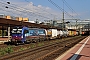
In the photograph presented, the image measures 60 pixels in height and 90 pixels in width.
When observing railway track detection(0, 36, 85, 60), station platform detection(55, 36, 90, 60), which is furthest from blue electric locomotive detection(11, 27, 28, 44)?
station platform detection(55, 36, 90, 60)

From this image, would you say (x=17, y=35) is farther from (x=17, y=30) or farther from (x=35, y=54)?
(x=35, y=54)

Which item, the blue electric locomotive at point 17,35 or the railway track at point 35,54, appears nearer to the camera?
the railway track at point 35,54

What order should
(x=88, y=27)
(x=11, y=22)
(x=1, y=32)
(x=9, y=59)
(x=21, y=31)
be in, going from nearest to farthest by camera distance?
1. (x=9, y=59)
2. (x=21, y=31)
3. (x=11, y=22)
4. (x=1, y=32)
5. (x=88, y=27)

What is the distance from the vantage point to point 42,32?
43094 mm

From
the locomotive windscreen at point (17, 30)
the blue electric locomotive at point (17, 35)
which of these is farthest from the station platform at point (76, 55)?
the locomotive windscreen at point (17, 30)

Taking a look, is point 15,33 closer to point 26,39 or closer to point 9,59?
point 26,39

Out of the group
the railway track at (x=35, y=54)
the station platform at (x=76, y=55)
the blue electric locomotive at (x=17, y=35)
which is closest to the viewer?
the station platform at (x=76, y=55)

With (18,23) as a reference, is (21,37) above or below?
below

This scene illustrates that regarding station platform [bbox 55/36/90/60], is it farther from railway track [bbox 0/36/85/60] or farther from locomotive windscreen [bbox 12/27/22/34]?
locomotive windscreen [bbox 12/27/22/34]

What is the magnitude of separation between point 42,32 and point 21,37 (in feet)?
38.8

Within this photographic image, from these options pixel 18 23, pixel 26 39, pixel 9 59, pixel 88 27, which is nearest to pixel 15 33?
pixel 26 39

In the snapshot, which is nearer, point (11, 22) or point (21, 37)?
point (21, 37)

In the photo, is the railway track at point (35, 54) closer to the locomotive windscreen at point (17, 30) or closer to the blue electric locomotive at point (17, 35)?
the blue electric locomotive at point (17, 35)

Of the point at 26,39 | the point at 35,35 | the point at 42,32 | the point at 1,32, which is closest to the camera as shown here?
the point at 26,39
